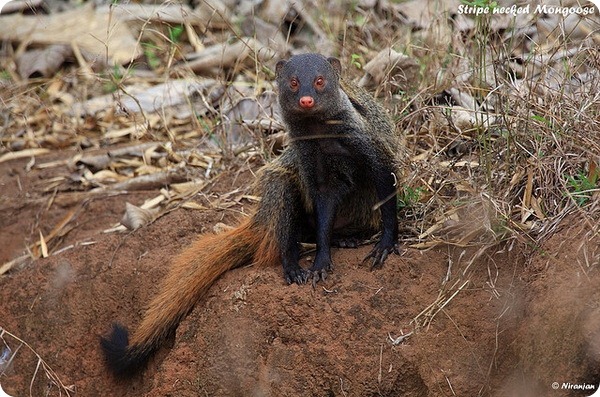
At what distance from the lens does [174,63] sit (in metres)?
5.68

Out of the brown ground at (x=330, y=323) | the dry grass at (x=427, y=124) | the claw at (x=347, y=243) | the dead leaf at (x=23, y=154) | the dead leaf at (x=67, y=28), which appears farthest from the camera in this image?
the dead leaf at (x=67, y=28)

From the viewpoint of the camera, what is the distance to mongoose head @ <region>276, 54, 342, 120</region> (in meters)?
3.36

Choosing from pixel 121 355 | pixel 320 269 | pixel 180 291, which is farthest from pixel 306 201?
pixel 121 355

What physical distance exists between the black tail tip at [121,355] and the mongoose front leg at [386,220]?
3.52 ft

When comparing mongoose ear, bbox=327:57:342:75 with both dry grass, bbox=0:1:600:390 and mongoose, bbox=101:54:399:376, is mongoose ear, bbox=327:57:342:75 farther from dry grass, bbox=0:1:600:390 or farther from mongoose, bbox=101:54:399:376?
dry grass, bbox=0:1:600:390

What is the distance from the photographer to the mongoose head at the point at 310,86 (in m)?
3.36

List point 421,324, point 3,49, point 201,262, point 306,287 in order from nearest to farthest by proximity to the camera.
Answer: point 421,324 < point 306,287 < point 201,262 < point 3,49

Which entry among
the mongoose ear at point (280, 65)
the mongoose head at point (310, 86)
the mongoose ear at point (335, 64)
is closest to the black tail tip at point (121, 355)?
the mongoose head at point (310, 86)

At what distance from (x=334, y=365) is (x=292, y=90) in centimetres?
110

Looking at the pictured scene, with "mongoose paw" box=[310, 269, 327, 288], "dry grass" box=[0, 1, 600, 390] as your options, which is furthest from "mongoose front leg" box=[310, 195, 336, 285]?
"dry grass" box=[0, 1, 600, 390]

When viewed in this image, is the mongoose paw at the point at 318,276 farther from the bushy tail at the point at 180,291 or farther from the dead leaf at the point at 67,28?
the dead leaf at the point at 67,28

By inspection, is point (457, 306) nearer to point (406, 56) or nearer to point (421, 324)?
point (421, 324)

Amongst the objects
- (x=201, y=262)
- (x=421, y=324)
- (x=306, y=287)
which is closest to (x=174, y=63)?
(x=201, y=262)

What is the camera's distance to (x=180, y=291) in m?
3.60
